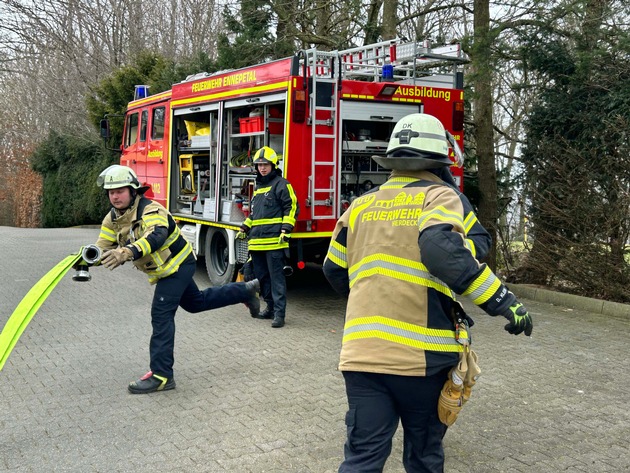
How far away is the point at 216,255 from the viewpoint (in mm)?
9781

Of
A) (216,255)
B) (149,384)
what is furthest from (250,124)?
(149,384)

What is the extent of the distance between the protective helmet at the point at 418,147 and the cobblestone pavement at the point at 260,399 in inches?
72.8

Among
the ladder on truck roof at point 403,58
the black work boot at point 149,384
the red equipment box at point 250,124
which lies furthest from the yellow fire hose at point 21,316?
the ladder on truck roof at point 403,58

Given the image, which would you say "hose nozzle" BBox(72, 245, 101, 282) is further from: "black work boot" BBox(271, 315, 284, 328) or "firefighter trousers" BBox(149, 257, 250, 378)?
"black work boot" BBox(271, 315, 284, 328)

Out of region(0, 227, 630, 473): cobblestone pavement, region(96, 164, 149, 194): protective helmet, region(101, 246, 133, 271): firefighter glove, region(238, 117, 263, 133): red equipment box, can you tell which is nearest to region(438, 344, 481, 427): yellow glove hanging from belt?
region(0, 227, 630, 473): cobblestone pavement

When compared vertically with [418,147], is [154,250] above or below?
below

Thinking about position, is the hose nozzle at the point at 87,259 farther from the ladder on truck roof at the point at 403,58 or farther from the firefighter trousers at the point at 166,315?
the ladder on truck roof at the point at 403,58

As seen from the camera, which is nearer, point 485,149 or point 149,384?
point 149,384

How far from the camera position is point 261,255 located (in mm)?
7672

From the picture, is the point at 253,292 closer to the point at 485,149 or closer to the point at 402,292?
the point at 402,292

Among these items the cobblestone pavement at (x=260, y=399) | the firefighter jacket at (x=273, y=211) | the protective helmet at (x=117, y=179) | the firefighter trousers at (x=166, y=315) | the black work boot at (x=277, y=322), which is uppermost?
the protective helmet at (x=117, y=179)

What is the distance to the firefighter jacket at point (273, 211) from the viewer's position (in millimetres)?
7348

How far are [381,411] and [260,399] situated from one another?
2368 mm

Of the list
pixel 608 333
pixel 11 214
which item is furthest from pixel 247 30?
pixel 11 214
